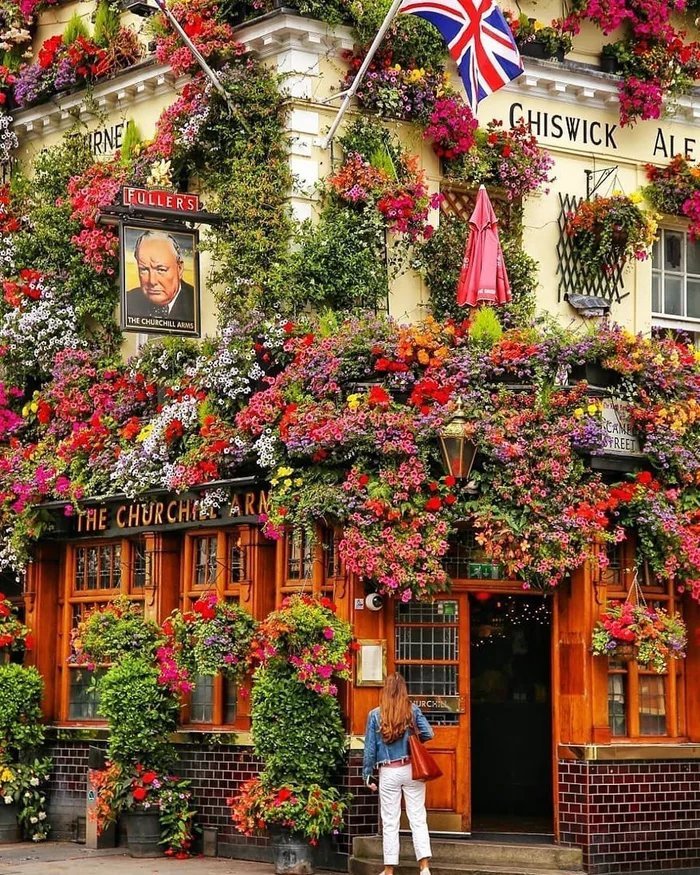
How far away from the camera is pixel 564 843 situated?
658 inches

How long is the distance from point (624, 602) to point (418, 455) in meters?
2.49

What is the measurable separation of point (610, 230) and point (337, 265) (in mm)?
3328

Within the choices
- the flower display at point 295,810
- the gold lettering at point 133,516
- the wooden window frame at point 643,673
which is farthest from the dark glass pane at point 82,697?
the wooden window frame at point 643,673

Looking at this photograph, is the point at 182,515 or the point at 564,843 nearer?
the point at 564,843

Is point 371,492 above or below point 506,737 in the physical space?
above

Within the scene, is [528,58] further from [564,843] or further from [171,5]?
[564,843]

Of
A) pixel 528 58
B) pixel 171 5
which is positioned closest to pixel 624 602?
pixel 528 58

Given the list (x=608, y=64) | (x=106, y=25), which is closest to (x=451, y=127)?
(x=608, y=64)

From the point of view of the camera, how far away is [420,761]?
1583 centimetres

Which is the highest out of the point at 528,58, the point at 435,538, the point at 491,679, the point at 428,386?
the point at 528,58

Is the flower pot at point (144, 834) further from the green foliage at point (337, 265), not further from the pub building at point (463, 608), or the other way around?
the green foliage at point (337, 265)

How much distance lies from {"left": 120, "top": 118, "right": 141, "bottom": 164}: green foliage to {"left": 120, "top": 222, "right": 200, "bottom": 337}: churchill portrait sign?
1.92 m

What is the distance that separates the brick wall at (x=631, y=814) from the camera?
16578 millimetres

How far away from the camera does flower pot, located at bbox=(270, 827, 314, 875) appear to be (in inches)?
653
